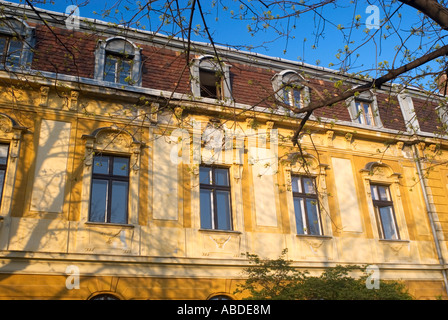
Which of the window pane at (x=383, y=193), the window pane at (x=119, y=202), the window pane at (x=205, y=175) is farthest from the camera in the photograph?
the window pane at (x=383, y=193)

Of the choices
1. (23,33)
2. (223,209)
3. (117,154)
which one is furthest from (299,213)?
(23,33)

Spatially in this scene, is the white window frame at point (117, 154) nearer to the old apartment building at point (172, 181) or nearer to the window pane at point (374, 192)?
the old apartment building at point (172, 181)

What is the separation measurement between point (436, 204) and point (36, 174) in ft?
38.3

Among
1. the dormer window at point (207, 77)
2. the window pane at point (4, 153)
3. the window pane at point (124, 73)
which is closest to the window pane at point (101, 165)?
the window pane at point (4, 153)

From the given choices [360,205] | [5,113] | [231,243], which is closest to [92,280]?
[231,243]

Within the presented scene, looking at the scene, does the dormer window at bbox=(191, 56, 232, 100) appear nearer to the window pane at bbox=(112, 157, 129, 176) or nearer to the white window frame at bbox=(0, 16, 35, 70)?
the window pane at bbox=(112, 157, 129, 176)

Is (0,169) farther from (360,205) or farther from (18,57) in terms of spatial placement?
(360,205)

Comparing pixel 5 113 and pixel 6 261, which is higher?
pixel 5 113

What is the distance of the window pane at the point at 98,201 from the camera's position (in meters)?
10.5

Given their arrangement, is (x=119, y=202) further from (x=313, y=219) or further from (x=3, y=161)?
(x=313, y=219)

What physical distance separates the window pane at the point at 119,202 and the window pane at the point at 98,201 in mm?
193

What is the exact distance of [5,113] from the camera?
1052 centimetres

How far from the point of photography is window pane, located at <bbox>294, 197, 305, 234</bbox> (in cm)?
1233

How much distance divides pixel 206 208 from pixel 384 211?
5.77 meters
